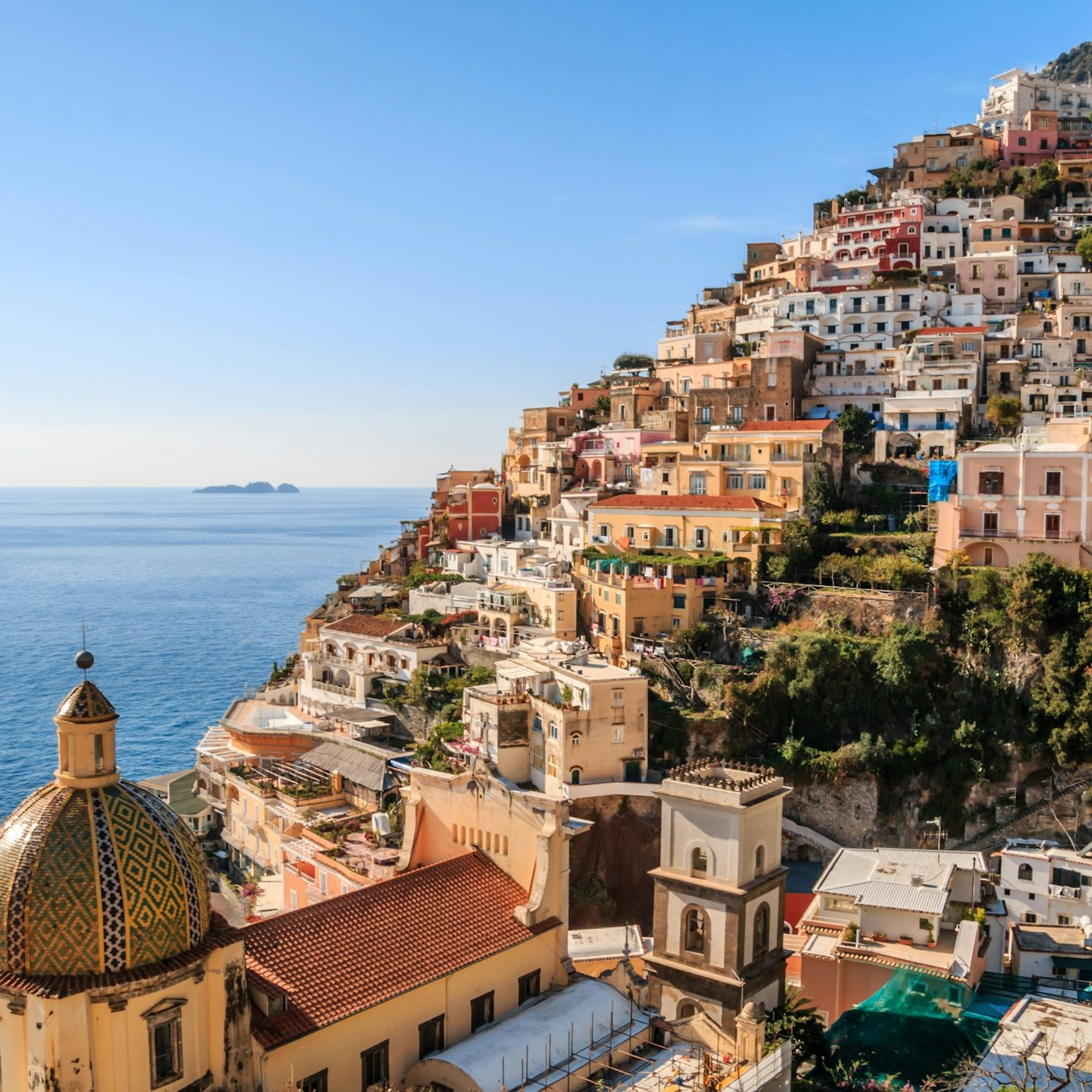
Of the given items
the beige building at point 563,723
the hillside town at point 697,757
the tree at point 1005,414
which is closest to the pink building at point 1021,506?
the hillside town at point 697,757

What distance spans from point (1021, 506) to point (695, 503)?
43.6 feet

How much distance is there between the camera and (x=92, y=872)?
13.4 metres

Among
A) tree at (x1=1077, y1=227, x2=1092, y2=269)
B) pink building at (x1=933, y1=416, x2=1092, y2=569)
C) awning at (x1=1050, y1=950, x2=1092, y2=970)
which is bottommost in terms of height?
awning at (x1=1050, y1=950, x2=1092, y2=970)

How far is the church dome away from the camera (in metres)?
13.2

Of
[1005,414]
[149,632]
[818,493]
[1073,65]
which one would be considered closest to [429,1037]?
[818,493]

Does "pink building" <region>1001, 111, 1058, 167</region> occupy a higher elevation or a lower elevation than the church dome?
higher

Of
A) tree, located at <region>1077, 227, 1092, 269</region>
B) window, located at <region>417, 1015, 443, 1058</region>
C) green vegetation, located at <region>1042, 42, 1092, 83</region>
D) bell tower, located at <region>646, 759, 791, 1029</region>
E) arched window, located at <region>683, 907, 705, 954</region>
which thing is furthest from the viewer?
green vegetation, located at <region>1042, 42, 1092, 83</region>

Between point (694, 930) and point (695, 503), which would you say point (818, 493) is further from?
Answer: point (694, 930)

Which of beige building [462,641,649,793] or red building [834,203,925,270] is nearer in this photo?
beige building [462,641,649,793]

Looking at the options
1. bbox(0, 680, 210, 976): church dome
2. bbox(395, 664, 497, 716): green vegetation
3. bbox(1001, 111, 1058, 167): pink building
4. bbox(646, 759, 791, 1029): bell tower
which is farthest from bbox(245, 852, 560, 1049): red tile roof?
bbox(1001, 111, 1058, 167): pink building

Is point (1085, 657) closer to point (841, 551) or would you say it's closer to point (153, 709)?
point (841, 551)

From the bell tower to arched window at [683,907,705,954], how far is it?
2 cm

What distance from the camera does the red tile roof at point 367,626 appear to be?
5003 centimetres

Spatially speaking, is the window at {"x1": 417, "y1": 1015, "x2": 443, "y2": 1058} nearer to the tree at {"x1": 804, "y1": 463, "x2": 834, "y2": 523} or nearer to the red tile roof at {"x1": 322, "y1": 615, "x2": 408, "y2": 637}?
the red tile roof at {"x1": 322, "y1": 615, "x2": 408, "y2": 637}
